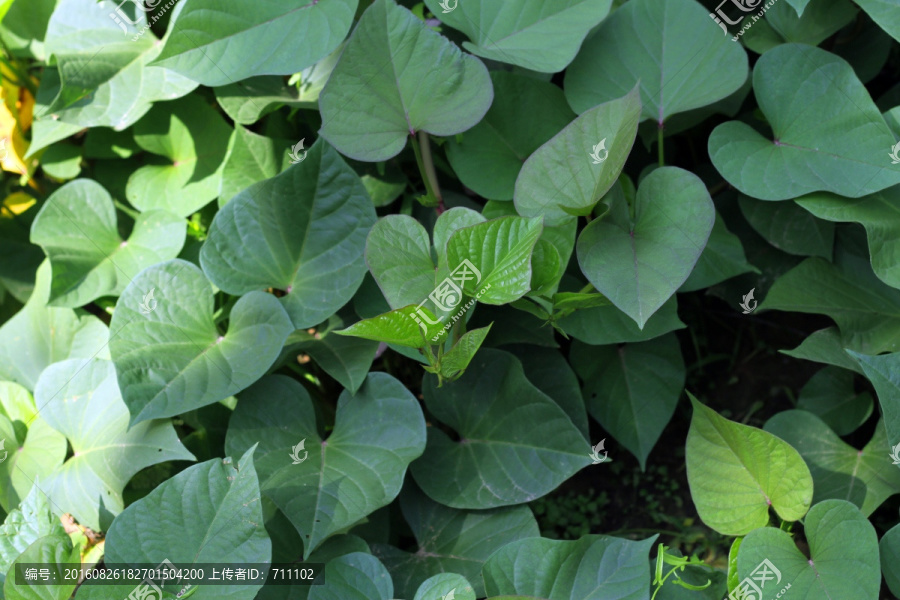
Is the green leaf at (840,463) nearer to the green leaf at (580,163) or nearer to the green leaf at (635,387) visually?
the green leaf at (635,387)

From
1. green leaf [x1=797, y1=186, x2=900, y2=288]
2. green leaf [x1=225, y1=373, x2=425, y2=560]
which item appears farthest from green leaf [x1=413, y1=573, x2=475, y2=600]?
green leaf [x1=797, y1=186, x2=900, y2=288]

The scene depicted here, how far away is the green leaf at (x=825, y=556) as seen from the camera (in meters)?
0.82

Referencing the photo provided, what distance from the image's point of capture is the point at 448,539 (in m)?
1.02

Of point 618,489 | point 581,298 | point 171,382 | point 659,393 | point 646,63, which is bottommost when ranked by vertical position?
point 618,489

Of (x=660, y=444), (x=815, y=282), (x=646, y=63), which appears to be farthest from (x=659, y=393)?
(x=646, y=63)

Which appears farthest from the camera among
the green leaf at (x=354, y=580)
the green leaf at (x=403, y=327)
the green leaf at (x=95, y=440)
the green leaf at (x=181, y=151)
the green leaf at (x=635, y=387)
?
the green leaf at (x=181, y=151)

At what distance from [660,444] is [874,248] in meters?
0.49

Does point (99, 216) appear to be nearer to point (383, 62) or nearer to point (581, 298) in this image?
point (383, 62)

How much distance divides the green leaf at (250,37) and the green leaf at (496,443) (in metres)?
0.52

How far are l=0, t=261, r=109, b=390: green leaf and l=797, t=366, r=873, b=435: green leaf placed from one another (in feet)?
3.96

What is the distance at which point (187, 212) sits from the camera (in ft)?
4.20

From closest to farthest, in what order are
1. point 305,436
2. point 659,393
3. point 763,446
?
1. point 763,446
2. point 305,436
3. point 659,393

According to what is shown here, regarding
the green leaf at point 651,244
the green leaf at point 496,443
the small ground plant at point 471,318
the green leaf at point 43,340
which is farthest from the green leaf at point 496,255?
the green leaf at point 43,340

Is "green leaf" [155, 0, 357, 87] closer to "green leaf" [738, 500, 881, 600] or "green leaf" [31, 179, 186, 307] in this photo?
"green leaf" [31, 179, 186, 307]
